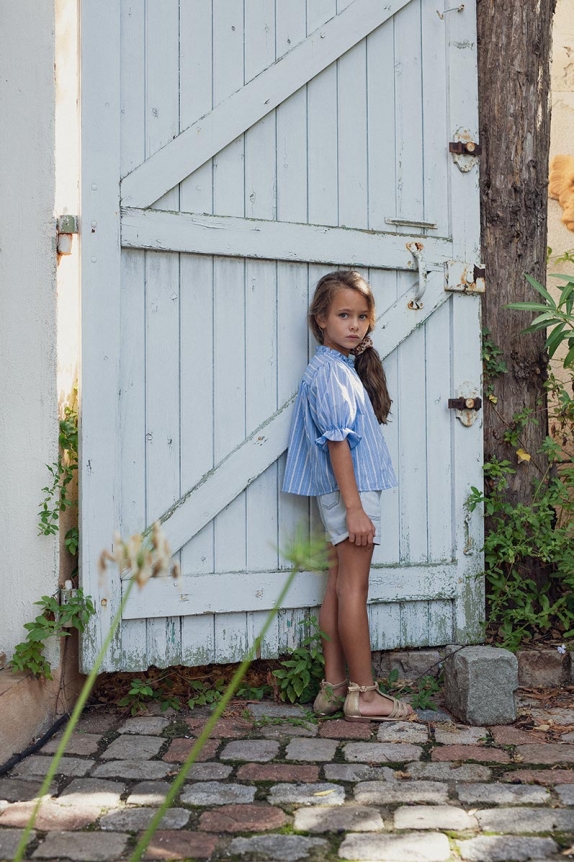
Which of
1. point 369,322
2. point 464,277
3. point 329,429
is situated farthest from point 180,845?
point 464,277

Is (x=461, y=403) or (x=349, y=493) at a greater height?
(x=461, y=403)

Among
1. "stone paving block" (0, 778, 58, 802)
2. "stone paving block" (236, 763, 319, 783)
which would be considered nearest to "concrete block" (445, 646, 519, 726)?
"stone paving block" (236, 763, 319, 783)

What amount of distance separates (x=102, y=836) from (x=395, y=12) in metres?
3.06

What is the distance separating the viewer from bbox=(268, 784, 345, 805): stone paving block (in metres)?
2.31

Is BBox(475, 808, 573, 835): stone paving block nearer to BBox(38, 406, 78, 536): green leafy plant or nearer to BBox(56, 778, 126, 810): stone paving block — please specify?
BBox(56, 778, 126, 810): stone paving block

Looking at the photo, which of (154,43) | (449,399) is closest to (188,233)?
(154,43)

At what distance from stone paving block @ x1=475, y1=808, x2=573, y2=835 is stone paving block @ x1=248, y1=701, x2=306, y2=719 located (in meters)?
1.00

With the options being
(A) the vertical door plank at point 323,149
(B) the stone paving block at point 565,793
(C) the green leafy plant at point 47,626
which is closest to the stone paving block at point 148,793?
(C) the green leafy plant at point 47,626

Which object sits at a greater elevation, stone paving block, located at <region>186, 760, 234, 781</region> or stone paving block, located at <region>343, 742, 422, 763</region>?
stone paving block, located at <region>186, 760, 234, 781</region>

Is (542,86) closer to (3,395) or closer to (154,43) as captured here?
(154,43)

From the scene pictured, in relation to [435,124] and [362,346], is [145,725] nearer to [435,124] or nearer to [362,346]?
[362,346]

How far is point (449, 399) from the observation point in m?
3.46

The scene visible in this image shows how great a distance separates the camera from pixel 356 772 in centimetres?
254

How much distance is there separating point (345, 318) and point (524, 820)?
1.73 metres
